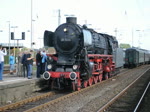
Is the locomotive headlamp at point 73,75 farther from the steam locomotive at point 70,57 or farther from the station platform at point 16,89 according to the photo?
the station platform at point 16,89

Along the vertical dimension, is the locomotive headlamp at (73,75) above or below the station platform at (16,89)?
above

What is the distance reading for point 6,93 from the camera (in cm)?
1009

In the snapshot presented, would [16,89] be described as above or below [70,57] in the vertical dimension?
below

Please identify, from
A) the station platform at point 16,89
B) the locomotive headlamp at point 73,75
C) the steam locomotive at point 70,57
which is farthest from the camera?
the steam locomotive at point 70,57

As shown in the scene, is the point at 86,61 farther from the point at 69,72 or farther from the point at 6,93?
the point at 6,93

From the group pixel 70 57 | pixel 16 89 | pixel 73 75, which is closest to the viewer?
pixel 16 89

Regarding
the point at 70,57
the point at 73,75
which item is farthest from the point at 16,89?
the point at 70,57

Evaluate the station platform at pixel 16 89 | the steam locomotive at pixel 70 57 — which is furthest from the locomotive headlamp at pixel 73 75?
the station platform at pixel 16 89

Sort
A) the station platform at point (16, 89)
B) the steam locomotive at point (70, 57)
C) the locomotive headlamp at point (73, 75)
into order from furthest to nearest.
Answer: the steam locomotive at point (70, 57) → the locomotive headlamp at point (73, 75) → the station platform at point (16, 89)

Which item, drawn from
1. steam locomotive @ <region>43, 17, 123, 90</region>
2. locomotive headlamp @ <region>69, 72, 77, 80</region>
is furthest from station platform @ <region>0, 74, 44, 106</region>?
locomotive headlamp @ <region>69, 72, 77, 80</region>

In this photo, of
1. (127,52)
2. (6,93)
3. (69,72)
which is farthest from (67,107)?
(127,52)

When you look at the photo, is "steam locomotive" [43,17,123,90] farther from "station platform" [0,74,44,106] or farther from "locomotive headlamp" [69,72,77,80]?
"station platform" [0,74,44,106]

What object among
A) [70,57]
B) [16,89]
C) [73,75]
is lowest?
[16,89]

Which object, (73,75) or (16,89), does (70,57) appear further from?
(16,89)
